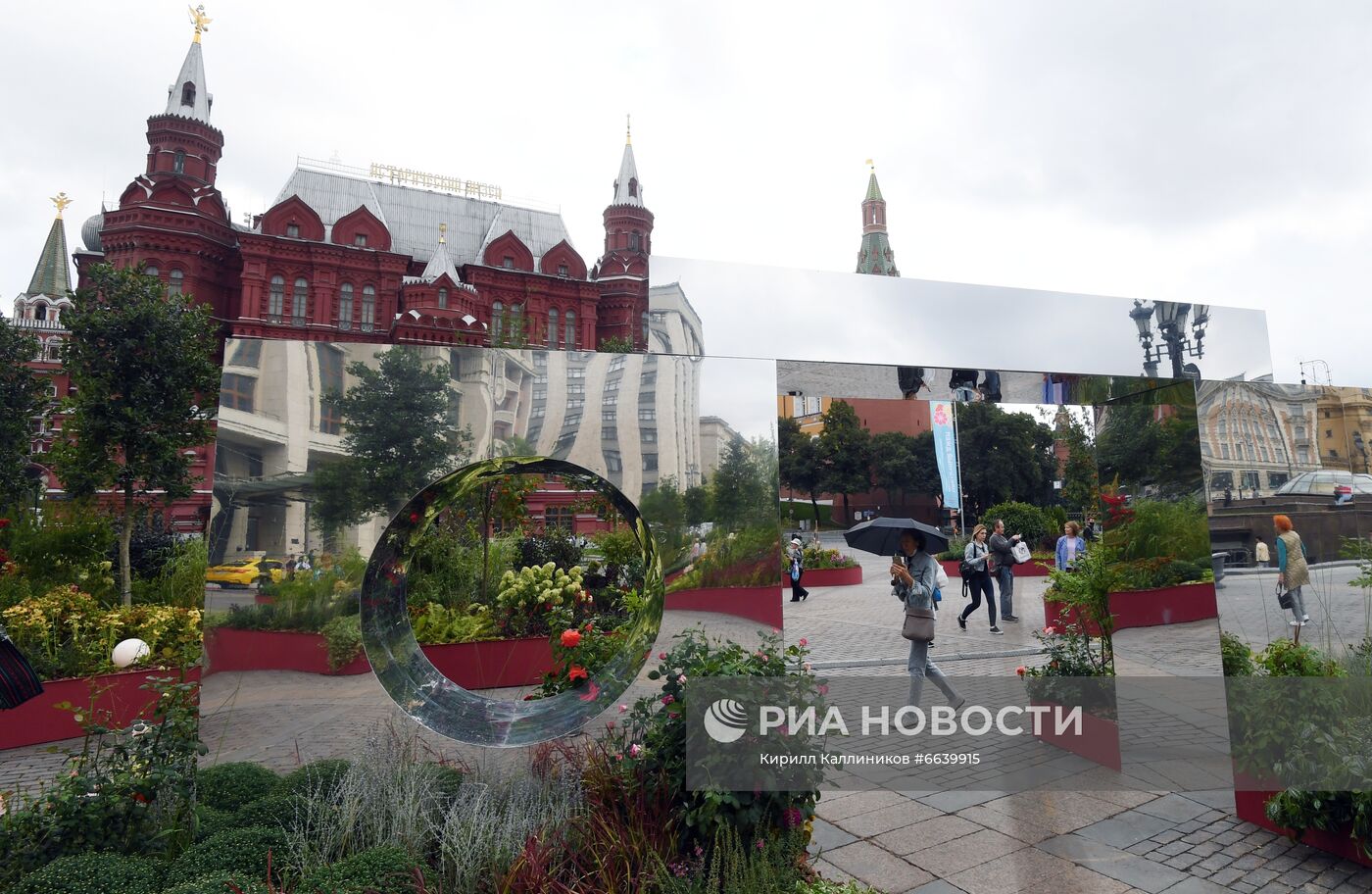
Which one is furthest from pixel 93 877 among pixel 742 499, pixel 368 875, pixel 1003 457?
pixel 1003 457

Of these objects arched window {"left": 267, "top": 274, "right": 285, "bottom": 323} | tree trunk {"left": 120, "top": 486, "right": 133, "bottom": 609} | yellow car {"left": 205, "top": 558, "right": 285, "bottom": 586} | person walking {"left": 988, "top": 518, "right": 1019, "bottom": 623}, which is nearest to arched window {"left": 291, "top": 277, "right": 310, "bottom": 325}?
arched window {"left": 267, "top": 274, "right": 285, "bottom": 323}

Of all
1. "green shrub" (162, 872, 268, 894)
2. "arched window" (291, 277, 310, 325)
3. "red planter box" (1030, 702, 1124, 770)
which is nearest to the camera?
"green shrub" (162, 872, 268, 894)

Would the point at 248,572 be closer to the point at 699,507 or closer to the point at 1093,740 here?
the point at 699,507

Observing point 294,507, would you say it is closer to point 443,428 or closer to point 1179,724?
point 443,428

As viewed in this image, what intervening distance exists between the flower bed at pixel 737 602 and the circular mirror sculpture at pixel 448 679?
0.52 feet

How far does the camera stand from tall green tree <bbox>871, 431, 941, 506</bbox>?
5684 millimetres

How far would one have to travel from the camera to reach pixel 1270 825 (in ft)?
12.9

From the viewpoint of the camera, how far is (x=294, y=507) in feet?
11.9

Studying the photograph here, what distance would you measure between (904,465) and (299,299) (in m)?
27.0

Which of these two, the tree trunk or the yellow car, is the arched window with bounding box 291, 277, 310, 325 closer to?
the tree trunk

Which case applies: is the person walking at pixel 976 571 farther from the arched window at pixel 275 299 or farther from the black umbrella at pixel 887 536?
the arched window at pixel 275 299

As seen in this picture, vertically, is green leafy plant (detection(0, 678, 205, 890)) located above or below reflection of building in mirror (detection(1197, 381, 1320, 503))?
below

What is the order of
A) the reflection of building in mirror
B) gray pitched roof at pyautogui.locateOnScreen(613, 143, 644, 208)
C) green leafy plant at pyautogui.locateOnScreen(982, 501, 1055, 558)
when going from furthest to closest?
gray pitched roof at pyautogui.locateOnScreen(613, 143, 644, 208) → green leafy plant at pyautogui.locateOnScreen(982, 501, 1055, 558) → the reflection of building in mirror

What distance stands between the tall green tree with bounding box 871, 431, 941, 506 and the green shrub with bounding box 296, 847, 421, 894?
13.8 ft
